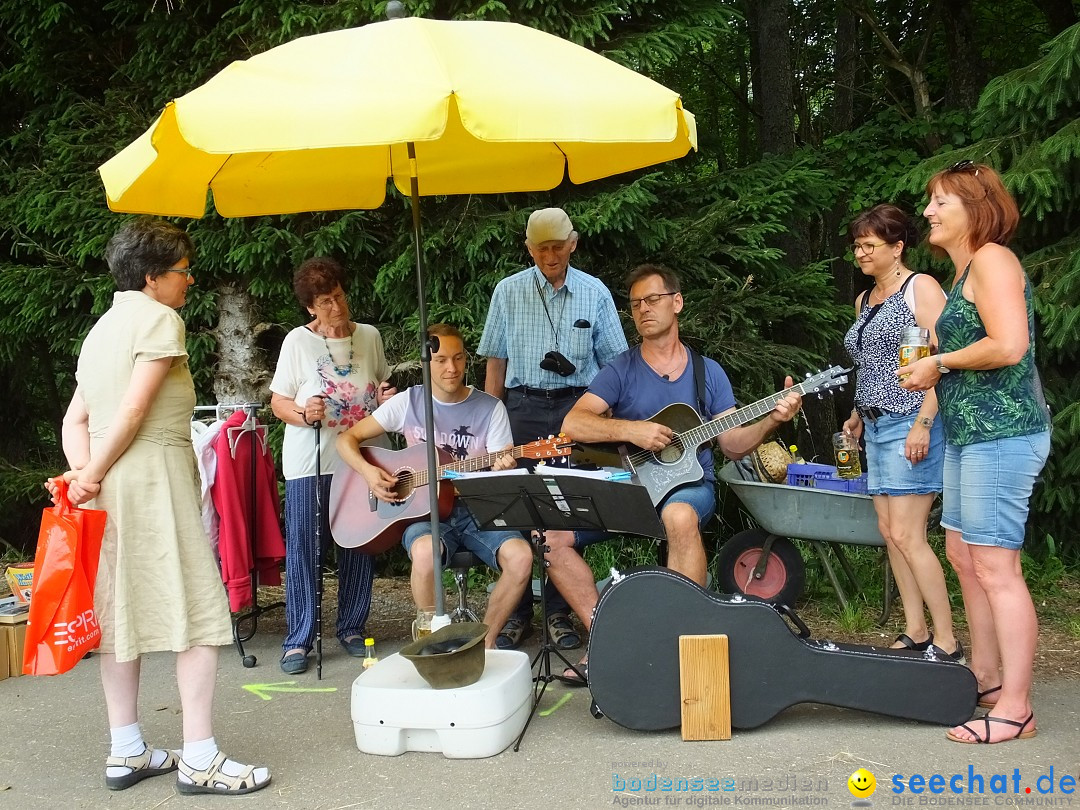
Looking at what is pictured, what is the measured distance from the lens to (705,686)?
3580 mm

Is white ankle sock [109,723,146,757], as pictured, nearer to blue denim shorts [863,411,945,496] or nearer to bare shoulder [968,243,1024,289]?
blue denim shorts [863,411,945,496]

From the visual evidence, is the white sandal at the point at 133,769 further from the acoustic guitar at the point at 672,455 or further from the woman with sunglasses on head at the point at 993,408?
the woman with sunglasses on head at the point at 993,408

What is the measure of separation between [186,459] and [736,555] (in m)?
2.91

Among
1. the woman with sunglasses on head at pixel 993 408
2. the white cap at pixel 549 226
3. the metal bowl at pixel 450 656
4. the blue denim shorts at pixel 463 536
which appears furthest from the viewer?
the white cap at pixel 549 226

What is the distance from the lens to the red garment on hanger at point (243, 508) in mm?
5082

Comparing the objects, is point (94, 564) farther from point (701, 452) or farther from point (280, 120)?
point (701, 452)

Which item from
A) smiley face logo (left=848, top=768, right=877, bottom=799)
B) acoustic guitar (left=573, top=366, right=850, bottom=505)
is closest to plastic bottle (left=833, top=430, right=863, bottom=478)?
acoustic guitar (left=573, top=366, right=850, bottom=505)

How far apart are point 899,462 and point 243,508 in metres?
3.21

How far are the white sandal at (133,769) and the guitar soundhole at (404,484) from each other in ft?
5.44

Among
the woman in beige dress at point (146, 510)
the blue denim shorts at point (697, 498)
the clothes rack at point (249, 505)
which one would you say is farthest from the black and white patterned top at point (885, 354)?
the clothes rack at point (249, 505)

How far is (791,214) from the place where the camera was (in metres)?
6.71

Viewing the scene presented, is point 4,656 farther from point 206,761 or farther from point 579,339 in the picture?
point 579,339

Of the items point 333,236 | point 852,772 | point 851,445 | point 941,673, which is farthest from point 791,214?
point 852,772

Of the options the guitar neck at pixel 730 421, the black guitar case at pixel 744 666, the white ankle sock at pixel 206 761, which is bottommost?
the white ankle sock at pixel 206 761
